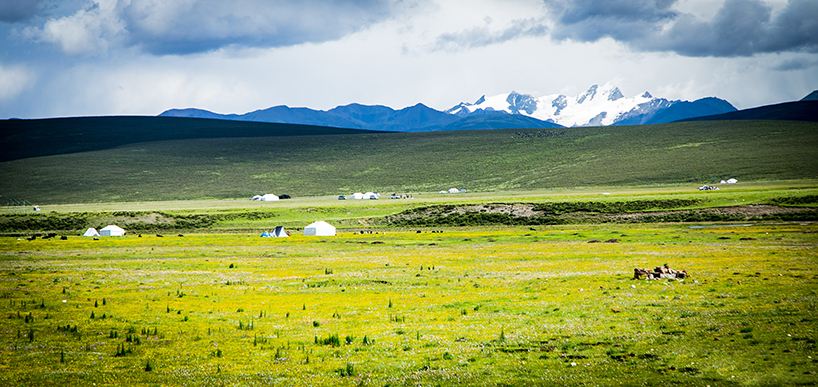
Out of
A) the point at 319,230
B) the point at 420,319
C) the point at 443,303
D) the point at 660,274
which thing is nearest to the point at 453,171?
the point at 319,230

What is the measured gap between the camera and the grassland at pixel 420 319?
54.5 feet

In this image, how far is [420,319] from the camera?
2414 cm

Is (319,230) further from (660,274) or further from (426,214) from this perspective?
(660,274)

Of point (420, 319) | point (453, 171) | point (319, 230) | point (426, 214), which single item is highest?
point (453, 171)

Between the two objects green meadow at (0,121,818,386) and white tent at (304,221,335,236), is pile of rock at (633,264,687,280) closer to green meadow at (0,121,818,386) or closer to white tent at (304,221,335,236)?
green meadow at (0,121,818,386)

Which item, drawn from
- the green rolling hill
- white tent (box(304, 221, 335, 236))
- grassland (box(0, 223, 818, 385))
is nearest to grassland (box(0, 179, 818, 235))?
white tent (box(304, 221, 335, 236))

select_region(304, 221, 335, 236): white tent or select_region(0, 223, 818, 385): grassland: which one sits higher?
select_region(0, 223, 818, 385): grassland

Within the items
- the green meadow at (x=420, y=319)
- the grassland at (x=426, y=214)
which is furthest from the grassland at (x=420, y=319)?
the grassland at (x=426, y=214)

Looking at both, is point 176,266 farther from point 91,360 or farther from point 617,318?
point 617,318

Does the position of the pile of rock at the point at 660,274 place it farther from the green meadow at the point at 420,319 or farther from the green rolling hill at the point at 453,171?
the green rolling hill at the point at 453,171

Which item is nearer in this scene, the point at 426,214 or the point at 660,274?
the point at 660,274

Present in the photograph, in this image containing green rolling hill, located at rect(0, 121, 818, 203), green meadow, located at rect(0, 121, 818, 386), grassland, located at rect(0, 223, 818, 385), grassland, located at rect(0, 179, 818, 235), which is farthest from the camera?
green rolling hill, located at rect(0, 121, 818, 203)

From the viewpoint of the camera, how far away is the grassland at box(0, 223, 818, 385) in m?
16.6

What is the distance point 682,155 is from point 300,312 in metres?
164
